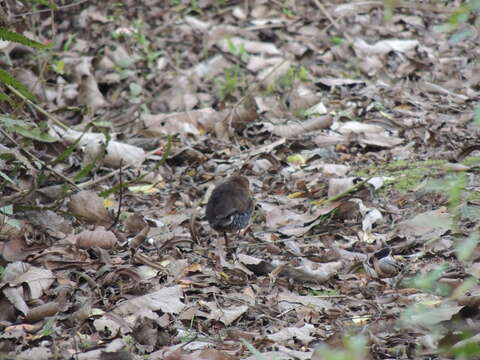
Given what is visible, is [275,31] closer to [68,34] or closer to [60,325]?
[68,34]

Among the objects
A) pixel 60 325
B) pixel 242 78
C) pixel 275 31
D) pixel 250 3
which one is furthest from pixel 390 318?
pixel 250 3

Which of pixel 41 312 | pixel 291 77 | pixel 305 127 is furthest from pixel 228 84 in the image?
pixel 41 312

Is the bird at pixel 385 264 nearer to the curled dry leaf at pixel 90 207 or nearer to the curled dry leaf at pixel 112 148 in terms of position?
the curled dry leaf at pixel 90 207

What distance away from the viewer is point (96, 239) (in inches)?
185

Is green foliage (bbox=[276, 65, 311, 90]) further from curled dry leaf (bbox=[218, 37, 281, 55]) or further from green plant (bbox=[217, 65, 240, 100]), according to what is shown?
curled dry leaf (bbox=[218, 37, 281, 55])

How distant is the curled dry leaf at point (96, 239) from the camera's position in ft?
15.3

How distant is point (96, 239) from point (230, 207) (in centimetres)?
89

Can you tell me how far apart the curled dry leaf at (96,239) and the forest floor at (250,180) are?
0.5 inches

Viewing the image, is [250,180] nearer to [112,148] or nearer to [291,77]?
[112,148]

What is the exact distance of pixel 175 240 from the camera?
4980mm

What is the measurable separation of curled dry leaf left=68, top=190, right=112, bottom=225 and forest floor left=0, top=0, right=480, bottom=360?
11 mm

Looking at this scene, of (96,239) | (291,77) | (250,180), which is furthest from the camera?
(291,77)

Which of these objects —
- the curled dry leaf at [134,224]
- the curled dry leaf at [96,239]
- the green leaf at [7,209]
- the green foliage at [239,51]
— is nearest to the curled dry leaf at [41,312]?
the green leaf at [7,209]

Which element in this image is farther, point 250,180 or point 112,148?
point 112,148
